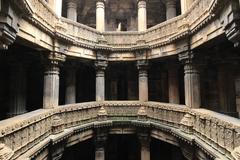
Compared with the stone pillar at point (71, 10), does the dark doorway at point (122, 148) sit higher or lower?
lower

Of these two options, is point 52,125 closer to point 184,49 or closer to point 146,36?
point 184,49

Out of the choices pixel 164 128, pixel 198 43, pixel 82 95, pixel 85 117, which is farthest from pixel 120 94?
pixel 198 43

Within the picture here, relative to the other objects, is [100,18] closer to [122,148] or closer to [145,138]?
[145,138]

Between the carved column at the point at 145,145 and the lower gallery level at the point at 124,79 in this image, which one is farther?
the carved column at the point at 145,145

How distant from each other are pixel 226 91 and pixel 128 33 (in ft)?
21.6

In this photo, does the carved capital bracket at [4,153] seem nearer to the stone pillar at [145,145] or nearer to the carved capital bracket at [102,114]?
the carved capital bracket at [102,114]

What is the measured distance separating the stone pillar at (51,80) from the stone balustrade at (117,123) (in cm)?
46

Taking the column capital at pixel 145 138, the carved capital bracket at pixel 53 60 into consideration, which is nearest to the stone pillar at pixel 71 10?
the carved capital bracket at pixel 53 60

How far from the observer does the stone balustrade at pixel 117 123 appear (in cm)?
584

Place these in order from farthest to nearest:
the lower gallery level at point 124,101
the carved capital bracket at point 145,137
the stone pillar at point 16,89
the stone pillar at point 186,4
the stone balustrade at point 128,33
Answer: the carved capital bracket at point 145,137, the stone pillar at point 186,4, the stone pillar at point 16,89, the lower gallery level at point 124,101, the stone balustrade at point 128,33

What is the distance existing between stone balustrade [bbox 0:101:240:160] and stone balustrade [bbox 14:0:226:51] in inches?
132

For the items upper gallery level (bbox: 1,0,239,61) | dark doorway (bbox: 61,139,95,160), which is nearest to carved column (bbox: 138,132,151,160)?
dark doorway (bbox: 61,139,95,160)

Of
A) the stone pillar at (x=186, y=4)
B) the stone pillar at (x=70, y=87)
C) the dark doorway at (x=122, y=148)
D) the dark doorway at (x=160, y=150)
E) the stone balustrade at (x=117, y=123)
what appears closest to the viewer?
the stone balustrade at (x=117, y=123)

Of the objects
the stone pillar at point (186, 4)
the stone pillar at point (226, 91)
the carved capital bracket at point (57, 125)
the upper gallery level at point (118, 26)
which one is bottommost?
the carved capital bracket at point (57, 125)
